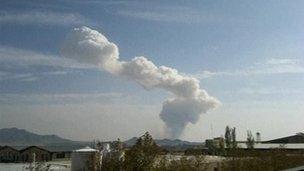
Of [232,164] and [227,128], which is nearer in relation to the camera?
[232,164]

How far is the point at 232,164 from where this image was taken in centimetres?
3850

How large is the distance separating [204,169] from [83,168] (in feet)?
25.4

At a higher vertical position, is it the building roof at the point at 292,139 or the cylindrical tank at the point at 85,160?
the building roof at the point at 292,139

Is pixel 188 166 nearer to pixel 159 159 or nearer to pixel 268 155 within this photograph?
pixel 159 159

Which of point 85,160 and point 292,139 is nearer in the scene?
point 85,160

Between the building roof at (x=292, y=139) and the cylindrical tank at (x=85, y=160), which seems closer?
the cylindrical tank at (x=85, y=160)

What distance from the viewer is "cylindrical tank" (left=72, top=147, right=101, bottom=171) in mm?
25416

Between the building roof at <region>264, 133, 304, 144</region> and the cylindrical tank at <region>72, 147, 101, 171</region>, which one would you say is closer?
the cylindrical tank at <region>72, 147, 101, 171</region>

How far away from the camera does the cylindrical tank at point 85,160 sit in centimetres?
2542

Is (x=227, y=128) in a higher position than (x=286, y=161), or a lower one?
higher

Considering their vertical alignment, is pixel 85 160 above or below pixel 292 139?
below

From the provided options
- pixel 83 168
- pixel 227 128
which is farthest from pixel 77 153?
pixel 227 128

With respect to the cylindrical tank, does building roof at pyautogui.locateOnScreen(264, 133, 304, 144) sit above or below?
above

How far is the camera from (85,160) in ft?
96.9
